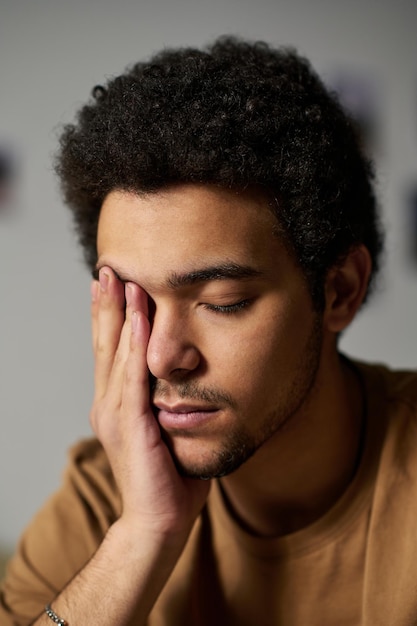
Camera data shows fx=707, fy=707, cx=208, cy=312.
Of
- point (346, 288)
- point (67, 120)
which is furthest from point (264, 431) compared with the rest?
point (67, 120)

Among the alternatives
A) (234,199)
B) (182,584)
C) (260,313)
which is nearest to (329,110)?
(234,199)

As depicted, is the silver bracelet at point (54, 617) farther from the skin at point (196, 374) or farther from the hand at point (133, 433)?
the hand at point (133, 433)

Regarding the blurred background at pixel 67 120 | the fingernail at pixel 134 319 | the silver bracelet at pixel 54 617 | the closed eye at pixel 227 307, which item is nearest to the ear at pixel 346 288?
the closed eye at pixel 227 307

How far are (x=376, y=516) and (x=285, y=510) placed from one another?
0.21 m

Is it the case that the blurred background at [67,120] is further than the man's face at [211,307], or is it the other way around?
the blurred background at [67,120]

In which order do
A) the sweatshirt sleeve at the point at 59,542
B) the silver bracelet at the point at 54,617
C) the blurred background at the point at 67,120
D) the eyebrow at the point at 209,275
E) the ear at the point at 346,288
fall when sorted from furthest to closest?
the blurred background at the point at 67,120 < the sweatshirt sleeve at the point at 59,542 < the ear at the point at 346,288 < the silver bracelet at the point at 54,617 < the eyebrow at the point at 209,275

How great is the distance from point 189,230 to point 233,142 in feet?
0.51

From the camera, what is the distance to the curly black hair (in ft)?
3.52

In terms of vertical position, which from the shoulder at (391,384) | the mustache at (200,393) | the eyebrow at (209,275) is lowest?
the shoulder at (391,384)

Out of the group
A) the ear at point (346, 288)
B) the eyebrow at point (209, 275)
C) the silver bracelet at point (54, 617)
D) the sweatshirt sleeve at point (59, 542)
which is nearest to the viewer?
the eyebrow at point (209, 275)

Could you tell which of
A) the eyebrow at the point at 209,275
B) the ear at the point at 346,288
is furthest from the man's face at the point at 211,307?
the ear at the point at 346,288

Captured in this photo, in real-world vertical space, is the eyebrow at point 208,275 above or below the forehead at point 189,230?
below

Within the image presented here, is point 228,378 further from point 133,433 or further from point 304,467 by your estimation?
point 304,467

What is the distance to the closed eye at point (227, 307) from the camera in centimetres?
109
